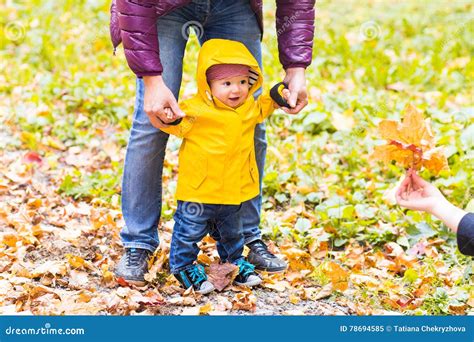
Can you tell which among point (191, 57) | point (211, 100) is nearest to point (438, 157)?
point (211, 100)

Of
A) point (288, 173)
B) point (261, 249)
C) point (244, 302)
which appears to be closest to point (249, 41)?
point (261, 249)

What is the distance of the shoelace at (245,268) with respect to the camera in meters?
3.07

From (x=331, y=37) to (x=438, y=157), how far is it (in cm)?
365

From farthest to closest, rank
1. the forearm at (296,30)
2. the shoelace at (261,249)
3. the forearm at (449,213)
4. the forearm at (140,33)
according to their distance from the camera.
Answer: the shoelace at (261,249)
the forearm at (296,30)
the forearm at (140,33)
the forearm at (449,213)

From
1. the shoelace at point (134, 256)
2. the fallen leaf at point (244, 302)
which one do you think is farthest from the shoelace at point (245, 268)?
the shoelace at point (134, 256)

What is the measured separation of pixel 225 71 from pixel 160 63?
25 cm

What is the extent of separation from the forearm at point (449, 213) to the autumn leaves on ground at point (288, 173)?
0.32 meters

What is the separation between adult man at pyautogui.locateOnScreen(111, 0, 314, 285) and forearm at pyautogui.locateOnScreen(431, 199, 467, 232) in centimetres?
77

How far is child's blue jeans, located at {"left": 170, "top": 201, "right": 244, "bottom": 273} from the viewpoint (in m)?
2.91

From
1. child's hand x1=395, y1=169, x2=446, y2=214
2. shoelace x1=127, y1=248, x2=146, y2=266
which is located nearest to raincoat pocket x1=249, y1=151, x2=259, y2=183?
shoelace x1=127, y1=248, x2=146, y2=266

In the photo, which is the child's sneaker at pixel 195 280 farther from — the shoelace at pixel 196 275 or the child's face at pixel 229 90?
the child's face at pixel 229 90

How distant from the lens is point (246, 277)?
3.07 metres

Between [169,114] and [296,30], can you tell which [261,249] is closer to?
[169,114]

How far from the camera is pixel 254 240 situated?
3.29 metres
